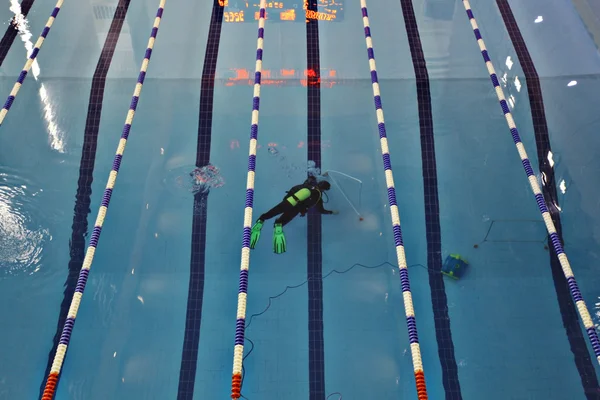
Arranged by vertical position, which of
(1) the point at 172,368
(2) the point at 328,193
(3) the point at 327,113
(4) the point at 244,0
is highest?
(4) the point at 244,0

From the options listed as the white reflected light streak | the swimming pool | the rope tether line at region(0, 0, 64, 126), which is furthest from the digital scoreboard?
the white reflected light streak

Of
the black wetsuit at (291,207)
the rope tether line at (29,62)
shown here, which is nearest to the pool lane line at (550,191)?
the black wetsuit at (291,207)

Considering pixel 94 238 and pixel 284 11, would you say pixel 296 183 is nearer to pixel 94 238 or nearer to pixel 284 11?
pixel 94 238

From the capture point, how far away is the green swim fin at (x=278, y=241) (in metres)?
5.37

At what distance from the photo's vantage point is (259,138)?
6.09 metres

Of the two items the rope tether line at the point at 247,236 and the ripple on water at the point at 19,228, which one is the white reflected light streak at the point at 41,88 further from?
the rope tether line at the point at 247,236

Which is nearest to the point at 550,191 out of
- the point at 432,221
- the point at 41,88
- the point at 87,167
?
the point at 432,221

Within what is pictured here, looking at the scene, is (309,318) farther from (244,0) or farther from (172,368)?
(244,0)

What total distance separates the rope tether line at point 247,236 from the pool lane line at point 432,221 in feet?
5.75

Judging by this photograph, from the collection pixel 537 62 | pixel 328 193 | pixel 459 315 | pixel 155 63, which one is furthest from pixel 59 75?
pixel 537 62

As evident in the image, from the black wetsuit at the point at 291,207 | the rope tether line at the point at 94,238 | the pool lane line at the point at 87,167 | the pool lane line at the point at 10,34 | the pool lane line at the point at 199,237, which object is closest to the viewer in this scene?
the rope tether line at the point at 94,238

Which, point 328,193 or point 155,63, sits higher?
point 155,63

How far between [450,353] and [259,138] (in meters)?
2.95

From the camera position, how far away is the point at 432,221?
5.56 metres
